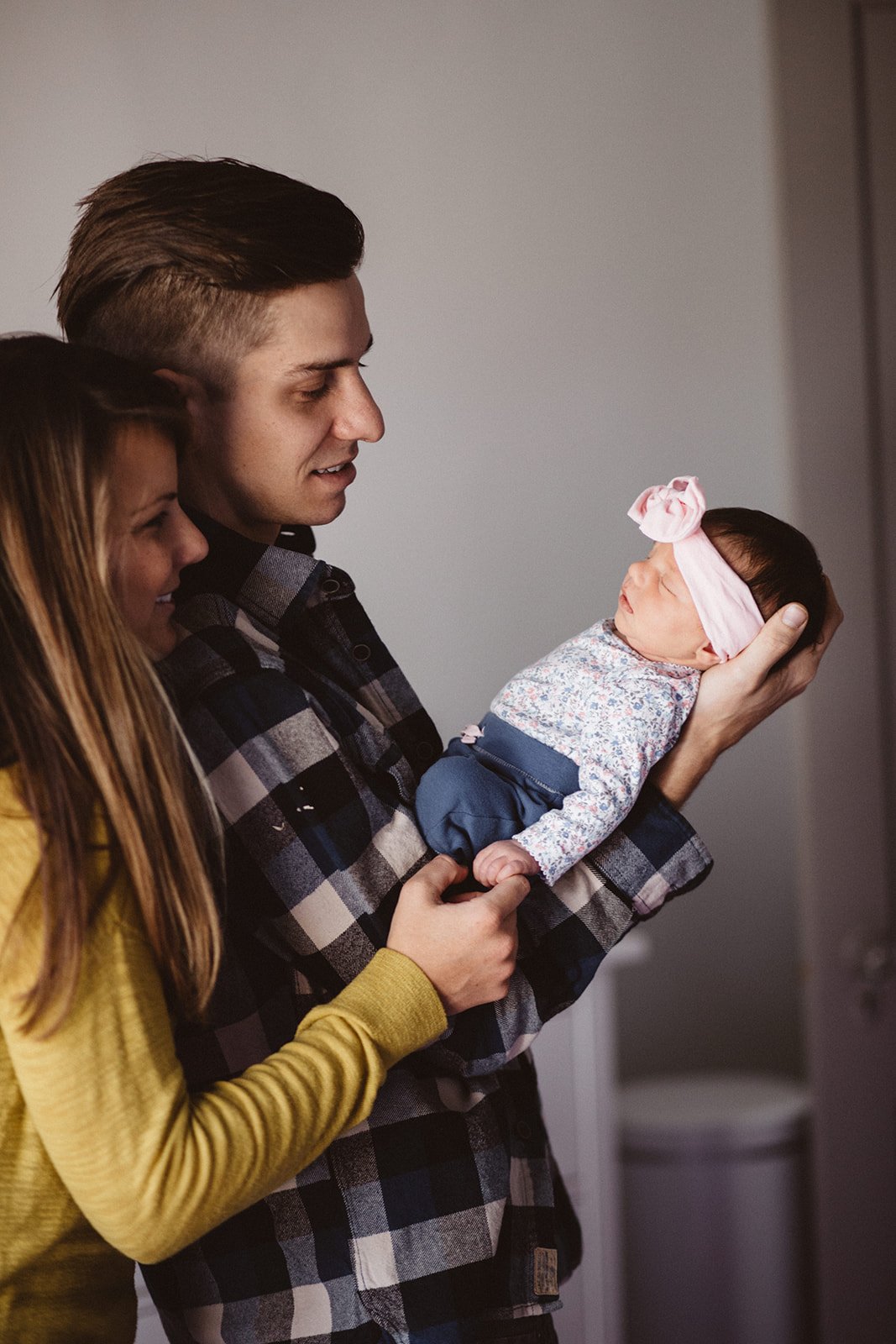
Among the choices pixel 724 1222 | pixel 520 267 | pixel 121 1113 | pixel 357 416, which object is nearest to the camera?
pixel 121 1113

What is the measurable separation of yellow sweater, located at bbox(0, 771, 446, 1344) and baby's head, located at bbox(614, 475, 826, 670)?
1.78 feet

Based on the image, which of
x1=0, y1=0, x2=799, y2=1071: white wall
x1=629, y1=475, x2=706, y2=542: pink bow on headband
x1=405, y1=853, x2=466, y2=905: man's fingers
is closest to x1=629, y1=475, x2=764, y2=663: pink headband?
x1=629, y1=475, x2=706, y2=542: pink bow on headband

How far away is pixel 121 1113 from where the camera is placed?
78 cm

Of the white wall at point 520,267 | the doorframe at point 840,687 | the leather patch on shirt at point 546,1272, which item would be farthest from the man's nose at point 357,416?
the white wall at point 520,267

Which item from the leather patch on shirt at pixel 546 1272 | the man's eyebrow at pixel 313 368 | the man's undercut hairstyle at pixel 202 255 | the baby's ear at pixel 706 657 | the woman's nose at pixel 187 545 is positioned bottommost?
the leather patch on shirt at pixel 546 1272

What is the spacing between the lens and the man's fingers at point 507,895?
100 centimetres

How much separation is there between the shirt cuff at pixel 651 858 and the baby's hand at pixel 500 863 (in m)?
0.07

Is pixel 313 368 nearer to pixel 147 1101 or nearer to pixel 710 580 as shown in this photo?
pixel 710 580

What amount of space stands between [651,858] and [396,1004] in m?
0.34

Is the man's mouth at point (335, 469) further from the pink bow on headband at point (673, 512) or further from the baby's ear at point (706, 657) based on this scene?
the baby's ear at point (706, 657)

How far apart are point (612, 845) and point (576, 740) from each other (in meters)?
0.14

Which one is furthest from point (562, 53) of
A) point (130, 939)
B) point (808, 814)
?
point (130, 939)

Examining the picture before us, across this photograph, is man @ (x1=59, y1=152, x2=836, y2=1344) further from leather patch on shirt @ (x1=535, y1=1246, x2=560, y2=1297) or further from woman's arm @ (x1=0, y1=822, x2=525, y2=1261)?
woman's arm @ (x1=0, y1=822, x2=525, y2=1261)

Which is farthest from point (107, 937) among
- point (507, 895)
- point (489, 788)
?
point (489, 788)
